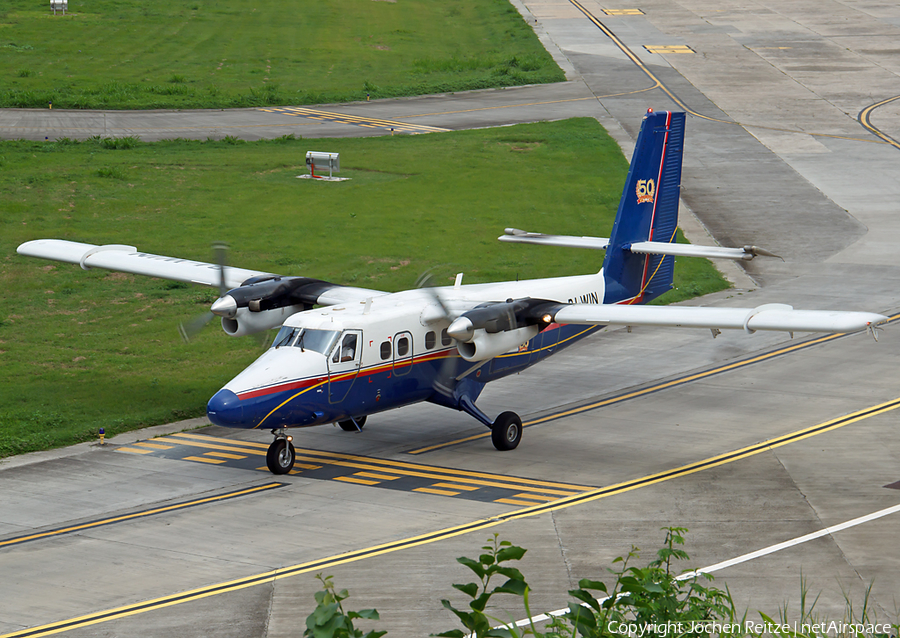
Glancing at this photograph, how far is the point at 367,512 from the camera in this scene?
20453mm

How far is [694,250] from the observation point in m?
26.0

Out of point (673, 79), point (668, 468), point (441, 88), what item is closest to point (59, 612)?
point (668, 468)

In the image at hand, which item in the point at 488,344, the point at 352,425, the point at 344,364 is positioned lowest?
the point at 352,425

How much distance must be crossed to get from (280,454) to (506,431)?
509cm

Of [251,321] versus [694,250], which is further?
[694,250]

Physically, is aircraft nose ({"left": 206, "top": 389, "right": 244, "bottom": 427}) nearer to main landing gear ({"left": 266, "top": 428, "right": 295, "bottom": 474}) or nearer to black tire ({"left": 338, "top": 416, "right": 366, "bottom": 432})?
main landing gear ({"left": 266, "top": 428, "right": 295, "bottom": 474})

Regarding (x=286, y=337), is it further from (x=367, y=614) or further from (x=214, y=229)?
A: (x=214, y=229)

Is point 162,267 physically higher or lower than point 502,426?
higher

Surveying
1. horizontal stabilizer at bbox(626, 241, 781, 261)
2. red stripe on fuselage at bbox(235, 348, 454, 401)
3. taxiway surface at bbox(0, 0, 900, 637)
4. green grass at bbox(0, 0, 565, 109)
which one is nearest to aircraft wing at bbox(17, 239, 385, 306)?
red stripe on fuselage at bbox(235, 348, 454, 401)

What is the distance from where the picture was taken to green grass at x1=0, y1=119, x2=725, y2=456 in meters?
28.5

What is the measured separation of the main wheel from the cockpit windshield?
434 centimetres

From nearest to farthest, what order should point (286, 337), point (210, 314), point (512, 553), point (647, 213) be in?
point (512, 553), point (286, 337), point (210, 314), point (647, 213)

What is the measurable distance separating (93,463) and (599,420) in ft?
39.0

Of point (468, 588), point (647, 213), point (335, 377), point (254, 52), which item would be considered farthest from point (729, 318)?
point (254, 52)
